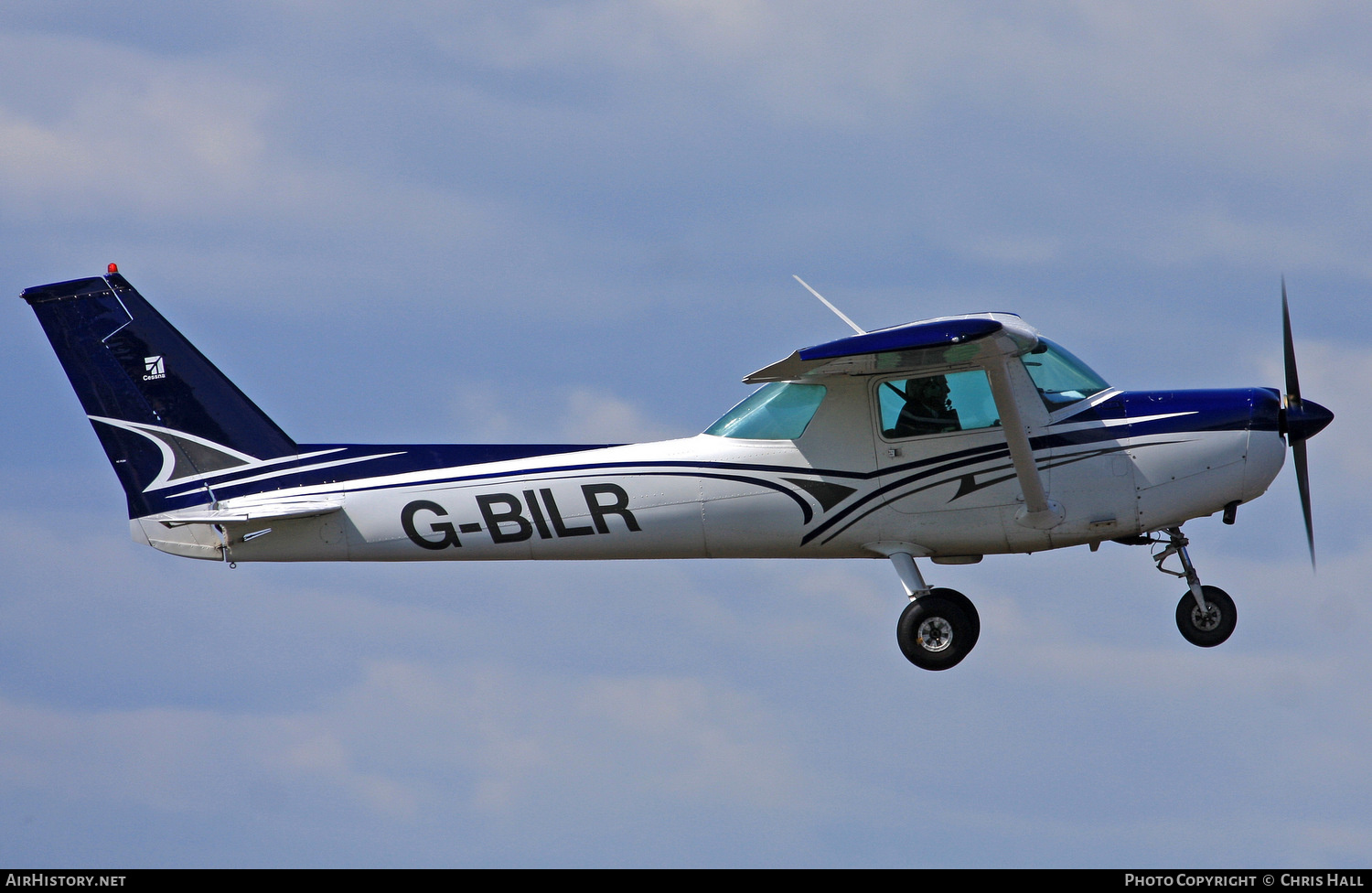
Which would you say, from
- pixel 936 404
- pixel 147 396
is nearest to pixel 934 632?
pixel 936 404

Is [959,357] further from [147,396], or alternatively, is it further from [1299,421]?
[147,396]

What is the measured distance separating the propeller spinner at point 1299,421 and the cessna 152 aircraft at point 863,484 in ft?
0.06

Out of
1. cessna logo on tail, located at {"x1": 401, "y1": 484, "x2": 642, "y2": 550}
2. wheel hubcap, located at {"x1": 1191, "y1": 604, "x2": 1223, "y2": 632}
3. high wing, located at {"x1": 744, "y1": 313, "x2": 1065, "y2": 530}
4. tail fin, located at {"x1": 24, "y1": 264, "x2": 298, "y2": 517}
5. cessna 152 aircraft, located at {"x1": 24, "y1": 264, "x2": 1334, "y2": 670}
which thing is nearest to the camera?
high wing, located at {"x1": 744, "y1": 313, "x2": 1065, "y2": 530}

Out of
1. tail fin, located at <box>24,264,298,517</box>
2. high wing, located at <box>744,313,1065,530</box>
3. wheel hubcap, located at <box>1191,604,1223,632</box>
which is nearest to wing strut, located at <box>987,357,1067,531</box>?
high wing, located at <box>744,313,1065,530</box>

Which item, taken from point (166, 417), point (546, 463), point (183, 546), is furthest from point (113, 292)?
point (546, 463)

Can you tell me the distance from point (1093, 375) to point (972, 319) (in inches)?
97.5

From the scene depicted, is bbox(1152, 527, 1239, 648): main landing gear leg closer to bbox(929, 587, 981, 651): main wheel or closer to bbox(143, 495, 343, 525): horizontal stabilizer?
bbox(929, 587, 981, 651): main wheel

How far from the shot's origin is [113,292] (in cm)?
1505

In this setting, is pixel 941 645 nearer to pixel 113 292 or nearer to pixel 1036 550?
pixel 1036 550

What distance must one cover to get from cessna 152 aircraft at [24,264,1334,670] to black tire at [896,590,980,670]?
0.05ft

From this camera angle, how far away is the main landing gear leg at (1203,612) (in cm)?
1351

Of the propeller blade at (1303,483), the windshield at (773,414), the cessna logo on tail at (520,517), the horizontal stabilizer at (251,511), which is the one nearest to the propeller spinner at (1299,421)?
the propeller blade at (1303,483)

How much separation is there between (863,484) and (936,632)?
4.89 ft

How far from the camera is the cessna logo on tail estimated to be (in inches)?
542
